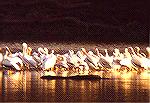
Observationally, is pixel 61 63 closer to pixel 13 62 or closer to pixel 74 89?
pixel 13 62

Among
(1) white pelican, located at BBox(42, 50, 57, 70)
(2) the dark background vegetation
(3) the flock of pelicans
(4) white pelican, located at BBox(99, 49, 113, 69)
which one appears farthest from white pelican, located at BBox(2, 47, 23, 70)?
(2) the dark background vegetation

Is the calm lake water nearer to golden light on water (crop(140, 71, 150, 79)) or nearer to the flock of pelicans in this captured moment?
golden light on water (crop(140, 71, 150, 79))

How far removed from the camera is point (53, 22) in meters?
23.2

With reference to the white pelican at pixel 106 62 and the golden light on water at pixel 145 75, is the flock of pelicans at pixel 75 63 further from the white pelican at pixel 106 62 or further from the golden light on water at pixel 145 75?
the golden light on water at pixel 145 75

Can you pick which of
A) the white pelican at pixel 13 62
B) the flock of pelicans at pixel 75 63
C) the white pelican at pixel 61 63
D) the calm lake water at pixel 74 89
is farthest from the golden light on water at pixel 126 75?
the white pelican at pixel 13 62

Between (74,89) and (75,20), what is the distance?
12.6m

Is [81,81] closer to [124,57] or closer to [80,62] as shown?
[80,62]

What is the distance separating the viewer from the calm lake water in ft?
30.9

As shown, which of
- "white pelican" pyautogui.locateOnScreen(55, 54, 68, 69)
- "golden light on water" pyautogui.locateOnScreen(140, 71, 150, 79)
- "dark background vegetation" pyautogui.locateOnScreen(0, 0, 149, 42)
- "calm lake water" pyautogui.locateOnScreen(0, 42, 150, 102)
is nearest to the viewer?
"calm lake water" pyautogui.locateOnScreen(0, 42, 150, 102)

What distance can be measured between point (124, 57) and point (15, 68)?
2.74m

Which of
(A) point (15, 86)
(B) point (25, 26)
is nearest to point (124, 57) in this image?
(A) point (15, 86)

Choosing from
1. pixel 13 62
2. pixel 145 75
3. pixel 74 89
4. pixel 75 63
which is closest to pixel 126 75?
pixel 145 75

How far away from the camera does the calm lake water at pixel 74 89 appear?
30.9 feet

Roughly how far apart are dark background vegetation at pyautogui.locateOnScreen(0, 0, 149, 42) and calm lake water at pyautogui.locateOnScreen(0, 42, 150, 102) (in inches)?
335
